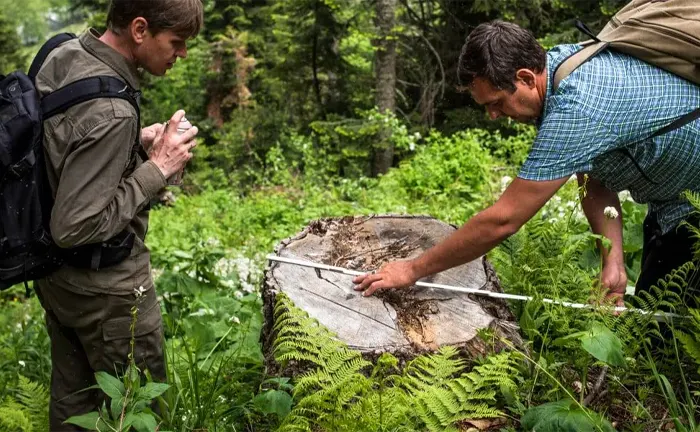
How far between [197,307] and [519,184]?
2707 mm

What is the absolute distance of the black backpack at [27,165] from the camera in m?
2.47

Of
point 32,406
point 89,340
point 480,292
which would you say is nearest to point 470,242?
point 480,292

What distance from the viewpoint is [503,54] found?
2676 millimetres

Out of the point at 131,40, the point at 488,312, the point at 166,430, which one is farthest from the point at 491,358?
the point at 131,40

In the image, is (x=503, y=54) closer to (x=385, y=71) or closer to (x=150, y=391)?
(x=150, y=391)

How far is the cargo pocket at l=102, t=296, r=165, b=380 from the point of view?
294 centimetres

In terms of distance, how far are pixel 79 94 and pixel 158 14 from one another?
45cm

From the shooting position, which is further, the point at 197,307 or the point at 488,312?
the point at 197,307

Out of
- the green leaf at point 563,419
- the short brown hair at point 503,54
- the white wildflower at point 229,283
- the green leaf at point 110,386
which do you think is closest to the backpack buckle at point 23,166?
the green leaf at point 110,386

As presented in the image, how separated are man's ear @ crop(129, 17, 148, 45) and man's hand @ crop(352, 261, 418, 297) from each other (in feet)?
4.71

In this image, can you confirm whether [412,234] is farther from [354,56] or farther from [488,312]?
[354,56]

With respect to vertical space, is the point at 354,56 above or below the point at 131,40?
below

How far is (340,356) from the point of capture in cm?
244

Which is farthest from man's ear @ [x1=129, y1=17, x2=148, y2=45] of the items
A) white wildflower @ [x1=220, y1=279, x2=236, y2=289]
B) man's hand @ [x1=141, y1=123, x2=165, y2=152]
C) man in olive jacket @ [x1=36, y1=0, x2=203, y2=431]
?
white wildflower @ [x1=220, y1=279, x2=236, y2=289]
